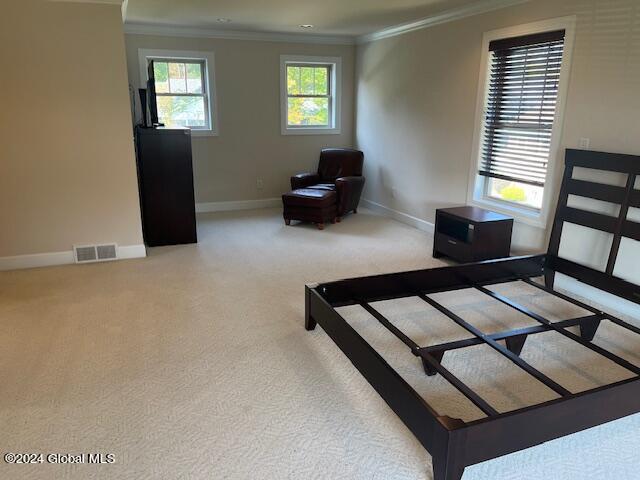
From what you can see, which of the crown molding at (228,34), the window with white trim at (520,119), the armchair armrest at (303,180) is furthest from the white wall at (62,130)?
the window with white trim at (520,119)

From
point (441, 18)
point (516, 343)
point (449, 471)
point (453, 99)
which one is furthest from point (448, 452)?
point (441, 18)

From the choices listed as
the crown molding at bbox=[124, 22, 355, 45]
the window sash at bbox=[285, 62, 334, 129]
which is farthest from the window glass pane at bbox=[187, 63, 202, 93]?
the window sash at bbox=[285, 62, 334, 129]

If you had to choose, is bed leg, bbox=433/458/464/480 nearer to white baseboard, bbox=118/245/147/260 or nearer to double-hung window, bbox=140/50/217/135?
white baseboard, bbox=118/245/147/260

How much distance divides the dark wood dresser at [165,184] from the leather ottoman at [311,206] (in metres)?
1.27

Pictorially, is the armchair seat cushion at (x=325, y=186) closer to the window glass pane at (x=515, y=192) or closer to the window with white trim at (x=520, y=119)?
the window with white trim at (x=520, y=119)

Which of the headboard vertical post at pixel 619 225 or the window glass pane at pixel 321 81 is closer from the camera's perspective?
the headboard vertical post at pixel 619 225

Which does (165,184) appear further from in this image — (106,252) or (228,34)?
(228,34)

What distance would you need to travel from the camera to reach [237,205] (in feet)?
21.4

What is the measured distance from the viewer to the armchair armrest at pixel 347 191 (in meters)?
5.72

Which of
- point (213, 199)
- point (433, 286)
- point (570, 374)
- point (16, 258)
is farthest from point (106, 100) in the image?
point (570, 374)

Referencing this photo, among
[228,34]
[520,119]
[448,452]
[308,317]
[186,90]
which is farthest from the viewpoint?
[186,90]

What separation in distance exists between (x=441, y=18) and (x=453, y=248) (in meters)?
2.49

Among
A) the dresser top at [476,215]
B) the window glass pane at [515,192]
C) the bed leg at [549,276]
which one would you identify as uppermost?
the window glass pane at [515,192]

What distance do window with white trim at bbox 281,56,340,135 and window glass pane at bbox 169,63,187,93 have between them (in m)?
1.32
